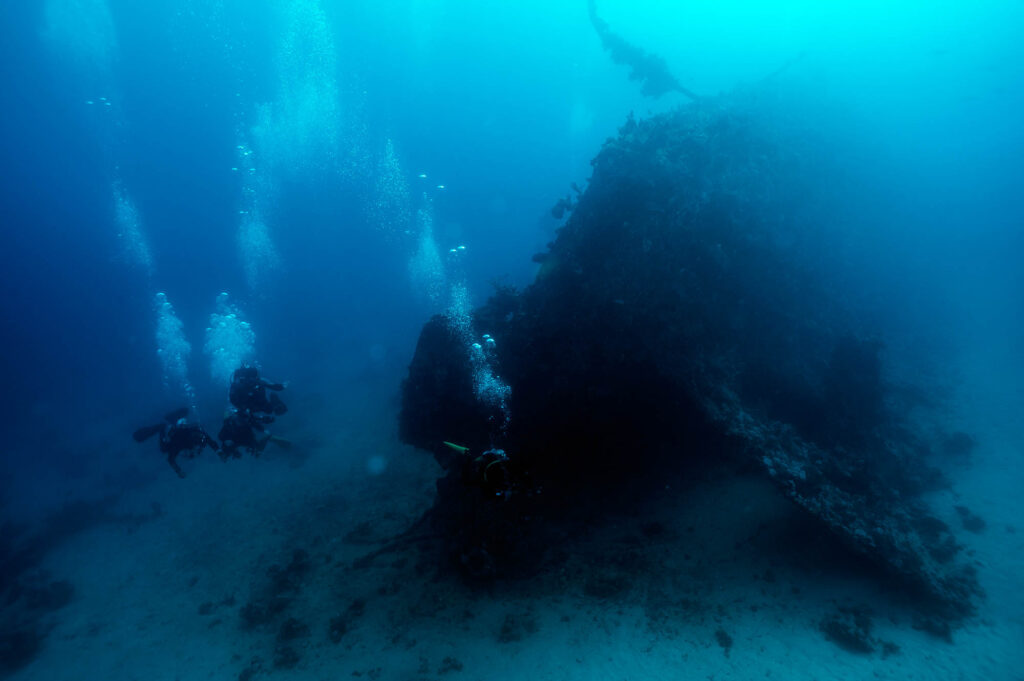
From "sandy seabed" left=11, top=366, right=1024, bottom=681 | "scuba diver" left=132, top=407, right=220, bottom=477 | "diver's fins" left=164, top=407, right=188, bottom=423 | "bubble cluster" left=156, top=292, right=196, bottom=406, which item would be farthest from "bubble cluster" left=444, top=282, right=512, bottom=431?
"bubble cluster" left=156, top=292, right=196, bottom=406

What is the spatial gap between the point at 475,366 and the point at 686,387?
186 inches

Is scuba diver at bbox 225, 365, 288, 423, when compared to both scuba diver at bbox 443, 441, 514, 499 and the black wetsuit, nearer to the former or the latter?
the black wetsuit

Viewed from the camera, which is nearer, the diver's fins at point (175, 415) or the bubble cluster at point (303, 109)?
the diver's fins at point (175, 415)

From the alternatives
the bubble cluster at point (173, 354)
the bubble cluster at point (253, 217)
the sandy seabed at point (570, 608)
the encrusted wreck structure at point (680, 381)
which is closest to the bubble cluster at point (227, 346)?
the bubble cluster at point (173, 354)

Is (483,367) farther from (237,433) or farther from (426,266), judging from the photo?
(426,266)

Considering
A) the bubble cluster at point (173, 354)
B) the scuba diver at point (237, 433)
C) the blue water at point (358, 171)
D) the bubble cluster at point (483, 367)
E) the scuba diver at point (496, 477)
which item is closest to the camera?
the scuba diver at point (496, 477)

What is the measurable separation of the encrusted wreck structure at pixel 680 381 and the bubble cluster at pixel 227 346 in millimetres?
31482

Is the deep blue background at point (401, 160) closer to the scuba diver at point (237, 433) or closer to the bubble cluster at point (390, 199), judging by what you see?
the bubble cluster at point (390, 199)

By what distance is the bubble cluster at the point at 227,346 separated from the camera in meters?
42.8

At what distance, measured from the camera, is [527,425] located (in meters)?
9.48

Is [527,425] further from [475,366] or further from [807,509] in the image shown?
[807,509]

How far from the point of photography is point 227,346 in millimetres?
51438


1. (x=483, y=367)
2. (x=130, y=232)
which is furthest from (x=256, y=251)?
(x=483, y=367)

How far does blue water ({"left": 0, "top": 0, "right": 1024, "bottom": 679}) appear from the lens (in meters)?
17.7
